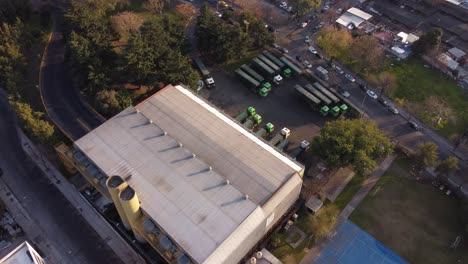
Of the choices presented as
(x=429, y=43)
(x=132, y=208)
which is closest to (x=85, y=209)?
(x=132, y=208)

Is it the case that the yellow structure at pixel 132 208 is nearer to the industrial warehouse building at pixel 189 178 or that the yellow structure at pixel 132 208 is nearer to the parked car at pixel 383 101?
the industrial warehouse building at pixel 189 178

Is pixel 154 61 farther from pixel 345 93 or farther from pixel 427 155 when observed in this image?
pixel 427 155

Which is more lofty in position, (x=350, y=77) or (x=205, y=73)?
(x=350, y=77)

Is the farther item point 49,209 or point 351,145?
point 49,209

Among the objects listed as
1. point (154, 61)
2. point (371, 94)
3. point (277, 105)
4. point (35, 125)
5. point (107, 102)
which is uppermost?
point (154, 61)

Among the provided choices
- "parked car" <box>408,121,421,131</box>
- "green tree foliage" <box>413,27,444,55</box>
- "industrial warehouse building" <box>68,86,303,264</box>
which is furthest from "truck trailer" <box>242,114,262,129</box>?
"green tree foliage" <box>413,27,444,55</box>

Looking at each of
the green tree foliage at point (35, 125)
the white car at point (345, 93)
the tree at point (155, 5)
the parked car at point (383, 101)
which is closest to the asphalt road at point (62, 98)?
the green tree foliage at point (35, 125)
